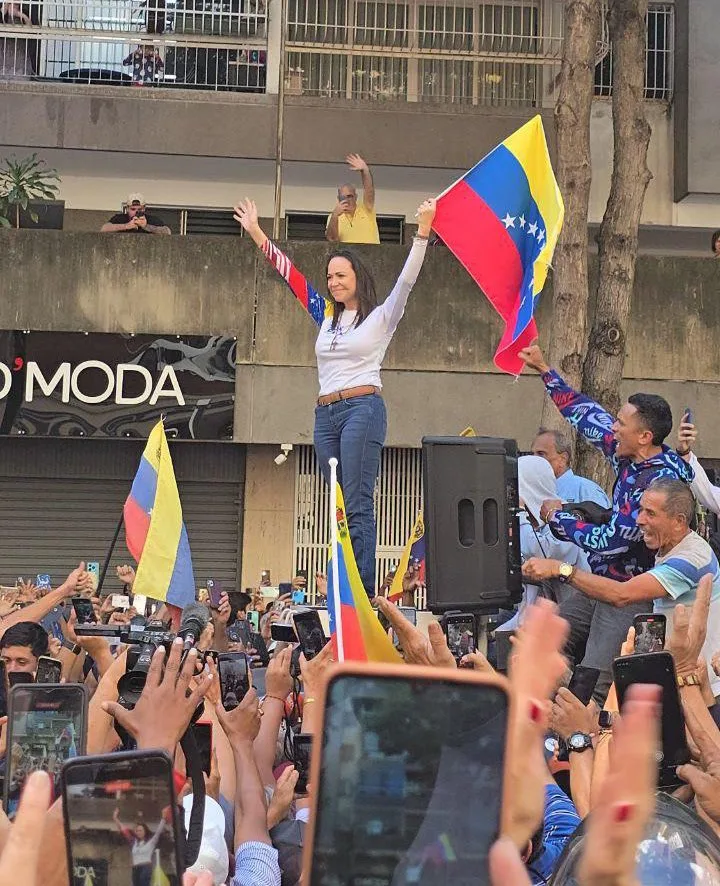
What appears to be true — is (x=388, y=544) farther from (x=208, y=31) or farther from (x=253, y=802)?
(x=253, y=802)

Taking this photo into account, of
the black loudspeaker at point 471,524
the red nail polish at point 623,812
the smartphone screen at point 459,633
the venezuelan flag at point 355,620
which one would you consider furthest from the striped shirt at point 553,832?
the black loudspeaker at point 471,524

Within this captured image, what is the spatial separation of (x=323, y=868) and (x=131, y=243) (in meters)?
15.2

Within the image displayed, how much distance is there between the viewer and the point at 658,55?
19328 millimetres

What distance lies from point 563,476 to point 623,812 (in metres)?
6.97

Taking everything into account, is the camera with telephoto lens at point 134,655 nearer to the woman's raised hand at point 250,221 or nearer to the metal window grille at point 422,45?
the woman's raised hand at point 250,221

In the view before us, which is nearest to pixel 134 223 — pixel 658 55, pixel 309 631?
pixel 658 55

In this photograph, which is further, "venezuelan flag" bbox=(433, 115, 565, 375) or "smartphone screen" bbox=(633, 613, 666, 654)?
"venezuelan flag" bbox=(433, 115, 565, 375)

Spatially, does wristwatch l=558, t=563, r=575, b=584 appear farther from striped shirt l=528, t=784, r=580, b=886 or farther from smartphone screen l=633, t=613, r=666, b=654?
striped shirt l=528, t=784, r=580, b=886

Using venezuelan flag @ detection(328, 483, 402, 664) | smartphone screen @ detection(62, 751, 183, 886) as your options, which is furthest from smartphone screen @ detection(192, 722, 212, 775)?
smartphone screen @ detection(62, 751, 183, 886)

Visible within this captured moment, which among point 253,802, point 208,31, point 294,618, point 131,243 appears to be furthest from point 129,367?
point 253,802

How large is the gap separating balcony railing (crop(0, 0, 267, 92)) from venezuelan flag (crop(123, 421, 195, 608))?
1003 cm

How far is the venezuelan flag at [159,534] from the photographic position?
8.44 metres

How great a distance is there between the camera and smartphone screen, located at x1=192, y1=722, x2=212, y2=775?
3875mm

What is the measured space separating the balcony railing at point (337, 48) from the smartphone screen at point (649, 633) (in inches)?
569
